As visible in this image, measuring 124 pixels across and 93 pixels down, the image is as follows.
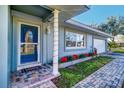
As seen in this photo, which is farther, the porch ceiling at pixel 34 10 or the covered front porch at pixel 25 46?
the porch ceiling at pixel 34 10

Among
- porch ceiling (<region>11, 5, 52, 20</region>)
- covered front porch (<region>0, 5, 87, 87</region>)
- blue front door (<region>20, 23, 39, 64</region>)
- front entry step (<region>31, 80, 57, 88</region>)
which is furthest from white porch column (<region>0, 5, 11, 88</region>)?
blue front door (<region>20, 23, 39, 64</region>)

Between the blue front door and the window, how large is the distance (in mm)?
3231

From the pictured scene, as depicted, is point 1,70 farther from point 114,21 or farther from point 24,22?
point 114,21

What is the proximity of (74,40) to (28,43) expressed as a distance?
4997mm

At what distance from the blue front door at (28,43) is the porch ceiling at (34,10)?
60 centimetres

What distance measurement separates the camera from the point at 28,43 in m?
6.54

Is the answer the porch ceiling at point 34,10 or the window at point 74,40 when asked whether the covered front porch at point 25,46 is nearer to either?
the porch ceiling at point 34,10

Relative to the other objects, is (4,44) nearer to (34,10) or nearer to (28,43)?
(34,10)

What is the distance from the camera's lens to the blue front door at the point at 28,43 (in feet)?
20.4

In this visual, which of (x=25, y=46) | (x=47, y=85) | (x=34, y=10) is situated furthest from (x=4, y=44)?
(x=25, y=46)

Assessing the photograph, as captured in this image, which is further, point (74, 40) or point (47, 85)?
point (74, 40)

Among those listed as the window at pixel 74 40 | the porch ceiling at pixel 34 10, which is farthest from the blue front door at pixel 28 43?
the window at pixel 74 40
